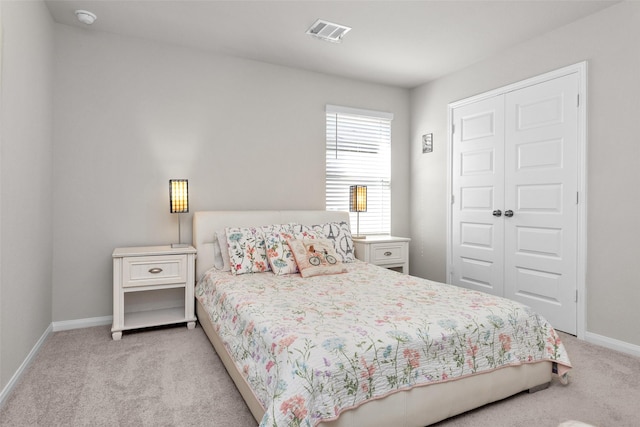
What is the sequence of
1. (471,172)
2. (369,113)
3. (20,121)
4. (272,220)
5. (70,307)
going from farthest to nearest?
(369,113) < (471,172) < (272,220) < (70,307) < (20,121)

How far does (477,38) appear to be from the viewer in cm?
334

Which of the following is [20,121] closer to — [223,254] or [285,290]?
[223,254]

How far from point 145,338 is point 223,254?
88 cm

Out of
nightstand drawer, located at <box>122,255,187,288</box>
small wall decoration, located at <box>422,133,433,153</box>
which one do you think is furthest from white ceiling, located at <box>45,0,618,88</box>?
nightstand drawer, located at <box>122,255,187,288</box>

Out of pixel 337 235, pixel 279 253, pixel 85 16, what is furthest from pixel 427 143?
pixel 85 16

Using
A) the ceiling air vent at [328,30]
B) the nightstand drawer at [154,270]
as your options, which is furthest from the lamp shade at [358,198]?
the nightstand drawer at [154,270]

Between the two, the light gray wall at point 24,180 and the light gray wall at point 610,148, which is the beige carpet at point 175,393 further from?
the light gray wall at point 610,148

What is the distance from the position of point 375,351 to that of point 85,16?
322 cm

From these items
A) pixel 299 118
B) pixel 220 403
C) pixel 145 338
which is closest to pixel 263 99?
pixel 299 118

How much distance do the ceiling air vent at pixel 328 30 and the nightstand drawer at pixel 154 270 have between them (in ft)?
7.14

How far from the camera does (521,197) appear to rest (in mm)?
3469

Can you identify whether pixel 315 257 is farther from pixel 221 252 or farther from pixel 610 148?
pixel 610 148

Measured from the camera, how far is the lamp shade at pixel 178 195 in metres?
3.27

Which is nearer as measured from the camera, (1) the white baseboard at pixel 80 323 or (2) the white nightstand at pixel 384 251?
(1) the white baseboard at pixel 80 323
